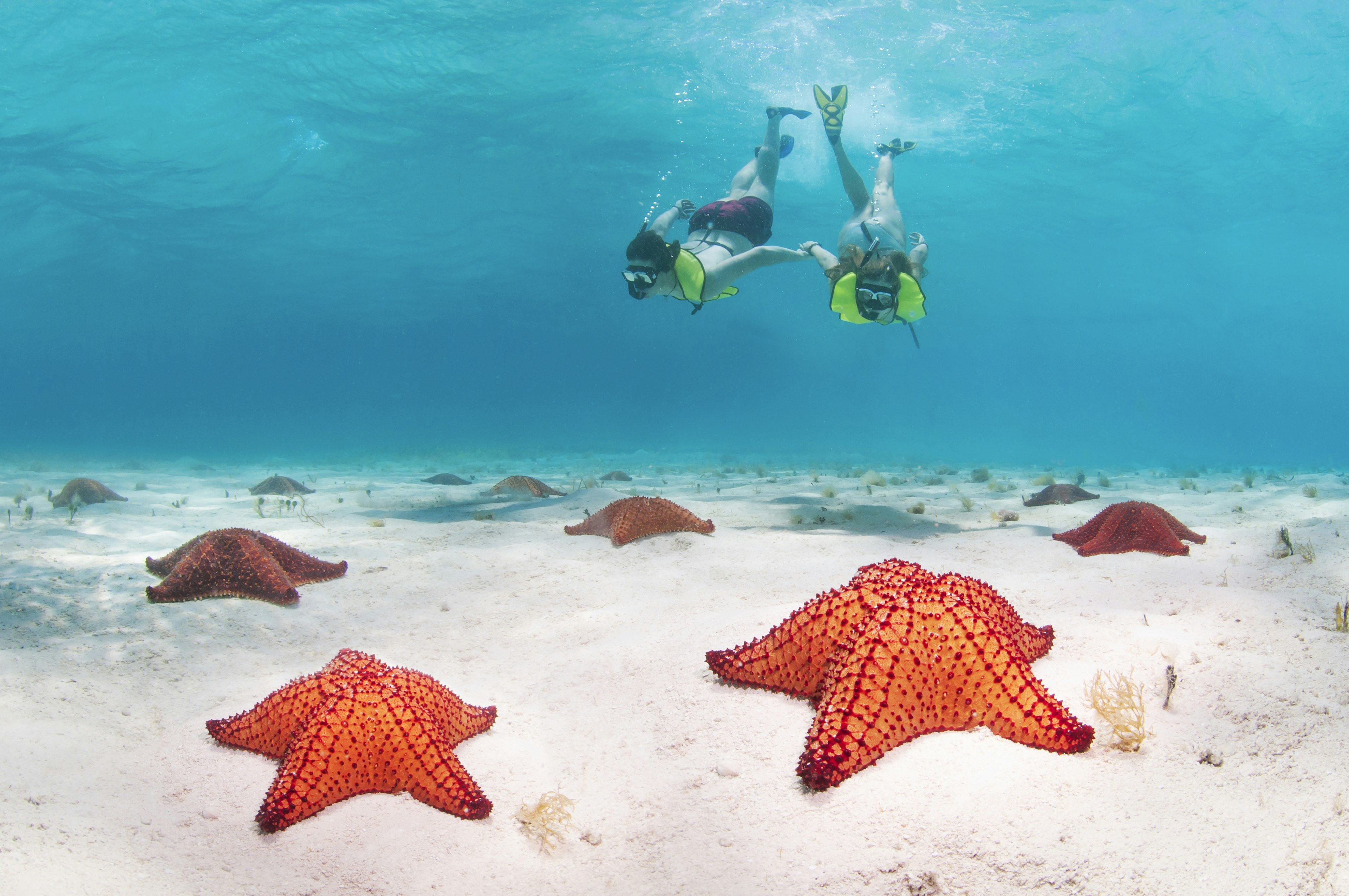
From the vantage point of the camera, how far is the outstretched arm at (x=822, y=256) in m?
7.73

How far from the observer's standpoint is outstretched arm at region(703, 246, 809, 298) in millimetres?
8023

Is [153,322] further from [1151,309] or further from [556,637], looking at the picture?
[1151,309]

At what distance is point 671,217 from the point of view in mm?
8773

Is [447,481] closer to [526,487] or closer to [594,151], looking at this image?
[526,487]

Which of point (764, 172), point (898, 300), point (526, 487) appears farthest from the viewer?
point (764, 172)

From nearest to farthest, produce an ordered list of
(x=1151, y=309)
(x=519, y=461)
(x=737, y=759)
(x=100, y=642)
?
1. (x=737, y=759)
2. (x=100, y=642)
3. (x=519, y=461)
4. (x=1151, y=309)

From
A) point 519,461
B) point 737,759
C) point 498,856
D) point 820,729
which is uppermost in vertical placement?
point 820,729

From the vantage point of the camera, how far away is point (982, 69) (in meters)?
21.0

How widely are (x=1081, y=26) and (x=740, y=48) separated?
10.4m

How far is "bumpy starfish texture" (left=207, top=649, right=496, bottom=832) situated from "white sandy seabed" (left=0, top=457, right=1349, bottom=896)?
0.11 meters

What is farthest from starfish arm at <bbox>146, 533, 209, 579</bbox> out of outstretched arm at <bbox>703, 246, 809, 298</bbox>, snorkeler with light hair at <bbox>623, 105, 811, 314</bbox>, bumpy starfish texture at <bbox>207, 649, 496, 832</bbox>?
outstretched arm at <bbox>703, 246, 809, 298</bbox>

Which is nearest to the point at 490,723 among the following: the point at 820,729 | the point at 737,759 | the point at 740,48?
the point at 737,759

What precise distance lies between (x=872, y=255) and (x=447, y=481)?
9623 mm

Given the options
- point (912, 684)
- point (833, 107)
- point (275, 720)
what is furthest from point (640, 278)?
point (912, 684)
